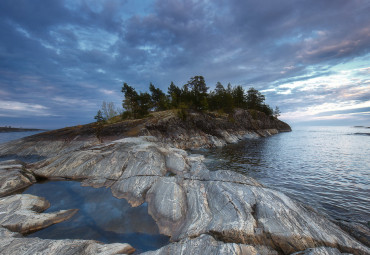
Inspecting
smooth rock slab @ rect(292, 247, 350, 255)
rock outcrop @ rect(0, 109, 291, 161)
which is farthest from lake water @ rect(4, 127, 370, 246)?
rock outcrop @ rect(0, 109, 291, 161)

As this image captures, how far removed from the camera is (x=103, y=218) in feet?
28.9

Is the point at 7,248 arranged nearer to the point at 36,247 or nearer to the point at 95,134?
the point at 36,247

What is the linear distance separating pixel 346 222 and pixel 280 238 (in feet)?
20.9

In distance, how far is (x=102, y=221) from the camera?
8.53 metres

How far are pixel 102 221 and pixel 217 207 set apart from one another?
693cm

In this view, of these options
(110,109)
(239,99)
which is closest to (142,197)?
(110,109)

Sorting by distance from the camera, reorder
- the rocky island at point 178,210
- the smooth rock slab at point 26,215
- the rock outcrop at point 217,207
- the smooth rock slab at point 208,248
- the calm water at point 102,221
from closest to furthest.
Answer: the smooth rock slab at point 208,248 < the rocky island at point 178,210 < the rock outcrop at point 217,207 < the calm water at point 102,221 < the smooth rock slab at point 26,215

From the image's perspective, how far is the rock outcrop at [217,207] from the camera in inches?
249

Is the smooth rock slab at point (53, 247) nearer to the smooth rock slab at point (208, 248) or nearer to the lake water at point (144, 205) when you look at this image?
the lake water at point (144, 205)

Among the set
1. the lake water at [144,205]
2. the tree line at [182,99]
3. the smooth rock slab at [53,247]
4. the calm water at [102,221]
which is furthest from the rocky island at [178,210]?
the tree line at [182,99]

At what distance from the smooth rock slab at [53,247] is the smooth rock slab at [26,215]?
4.36 feet

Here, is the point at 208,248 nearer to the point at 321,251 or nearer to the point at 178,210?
the point at 178,210

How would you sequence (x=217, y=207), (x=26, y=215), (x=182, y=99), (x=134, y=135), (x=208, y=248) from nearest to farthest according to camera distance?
1. (x=208, y=248)
2. (x=26, y=215)
3. (x=217, y=207)
4. (x=134, y=135)
5. (x=182, y=99)

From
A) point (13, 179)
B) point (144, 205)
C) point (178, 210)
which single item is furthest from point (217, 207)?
point (13, 179)
